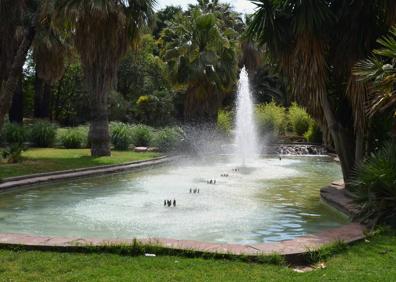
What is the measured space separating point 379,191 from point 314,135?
77.5ft

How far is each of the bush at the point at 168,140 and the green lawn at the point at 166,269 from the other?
18.7 m

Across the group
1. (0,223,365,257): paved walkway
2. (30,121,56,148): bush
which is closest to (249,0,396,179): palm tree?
(0,223,365,257): paved walkway

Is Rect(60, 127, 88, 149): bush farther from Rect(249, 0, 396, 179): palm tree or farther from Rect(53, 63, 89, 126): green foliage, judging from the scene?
Rect(249, 0, 396, 179): palm tree

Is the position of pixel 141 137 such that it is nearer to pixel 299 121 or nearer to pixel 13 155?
pixel 13 155

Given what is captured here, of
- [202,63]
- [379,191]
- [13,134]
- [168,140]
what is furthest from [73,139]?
[379,191]

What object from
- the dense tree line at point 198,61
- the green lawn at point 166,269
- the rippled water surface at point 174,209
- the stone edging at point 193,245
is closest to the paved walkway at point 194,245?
the stone edging at point 193,245

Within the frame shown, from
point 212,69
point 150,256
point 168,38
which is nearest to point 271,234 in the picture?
point 150,256

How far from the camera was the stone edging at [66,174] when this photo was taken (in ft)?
41.1

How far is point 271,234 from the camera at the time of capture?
7.88 meters

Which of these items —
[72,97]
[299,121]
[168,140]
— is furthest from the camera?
[72,97]

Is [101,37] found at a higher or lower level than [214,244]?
higher

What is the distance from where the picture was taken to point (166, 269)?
5.41 meters

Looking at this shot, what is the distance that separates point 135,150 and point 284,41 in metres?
15.1

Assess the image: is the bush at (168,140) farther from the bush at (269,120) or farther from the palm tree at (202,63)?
the bush at (269,120)
